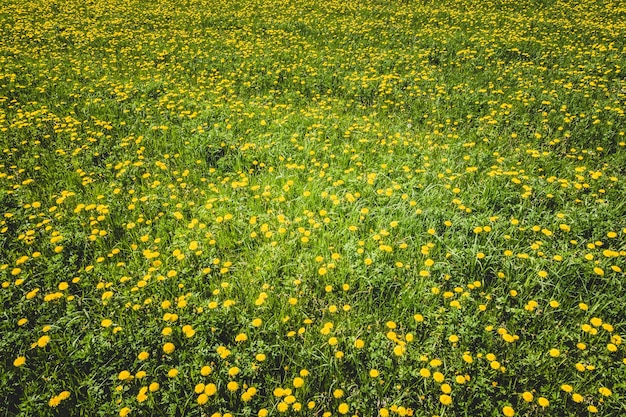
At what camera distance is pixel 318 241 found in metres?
3.17

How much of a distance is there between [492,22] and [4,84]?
1048cm

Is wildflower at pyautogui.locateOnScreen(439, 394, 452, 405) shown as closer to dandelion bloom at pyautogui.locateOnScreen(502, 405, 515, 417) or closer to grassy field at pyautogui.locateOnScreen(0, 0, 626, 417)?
grassy field at pyautogui.locateOnScreen(0, 0, 626, 417)

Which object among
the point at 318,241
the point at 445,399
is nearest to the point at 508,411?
the point at 445,399

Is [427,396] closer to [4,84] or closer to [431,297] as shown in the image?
[431,297]

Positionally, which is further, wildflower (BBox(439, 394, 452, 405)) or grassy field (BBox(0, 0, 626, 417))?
grassy field (BBox(0, 0, 626, 417))

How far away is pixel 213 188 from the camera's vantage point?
12.6 ft

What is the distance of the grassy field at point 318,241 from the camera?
2.19m

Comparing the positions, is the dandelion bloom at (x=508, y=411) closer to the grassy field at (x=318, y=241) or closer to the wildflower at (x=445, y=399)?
the grassy field at (x=318, y=241)

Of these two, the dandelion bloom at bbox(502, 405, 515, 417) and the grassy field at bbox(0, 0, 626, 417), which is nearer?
the dandelion bloom at bbox(502, 405, 515, 417)

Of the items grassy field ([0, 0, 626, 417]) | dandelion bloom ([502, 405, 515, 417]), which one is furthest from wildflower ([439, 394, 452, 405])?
dandelion bloom ([502, 405, 515, 417])

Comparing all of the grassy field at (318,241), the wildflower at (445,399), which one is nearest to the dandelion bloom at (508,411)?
the grassy field at (318,241)

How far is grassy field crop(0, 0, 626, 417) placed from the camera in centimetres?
219

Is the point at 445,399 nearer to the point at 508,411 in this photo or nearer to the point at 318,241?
the point at 508,411

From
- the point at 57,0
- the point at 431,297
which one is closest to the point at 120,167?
the point at 431,297
